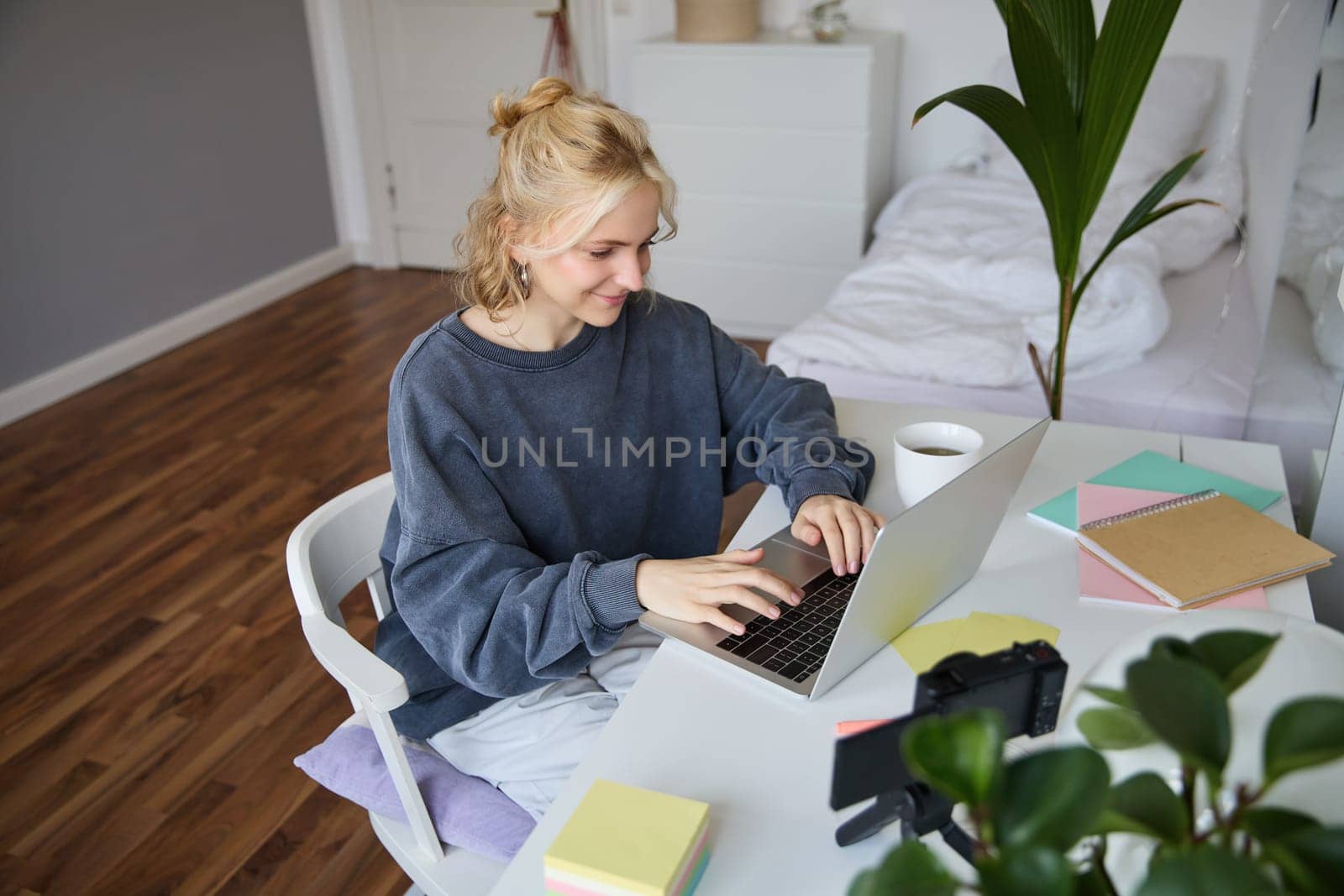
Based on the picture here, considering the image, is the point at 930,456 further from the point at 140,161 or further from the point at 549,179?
the point at 140,161

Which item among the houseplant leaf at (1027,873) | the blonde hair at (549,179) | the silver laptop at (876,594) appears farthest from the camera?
the blonde hair at (549,179)

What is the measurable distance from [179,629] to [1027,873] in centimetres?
231

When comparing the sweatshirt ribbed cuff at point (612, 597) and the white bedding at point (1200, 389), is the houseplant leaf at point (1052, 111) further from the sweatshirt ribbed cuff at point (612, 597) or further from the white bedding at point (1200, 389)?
the sweatshirt ribbed cuff at point (612, 597)

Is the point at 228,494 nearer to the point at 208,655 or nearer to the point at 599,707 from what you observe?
the point at 208,655

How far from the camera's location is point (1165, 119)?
3.27 meters

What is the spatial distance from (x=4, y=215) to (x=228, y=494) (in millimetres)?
1190

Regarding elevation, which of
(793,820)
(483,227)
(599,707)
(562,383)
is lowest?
(599,707)

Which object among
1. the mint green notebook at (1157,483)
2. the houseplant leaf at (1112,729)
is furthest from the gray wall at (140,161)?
the houseplant leaf at (1112,729)

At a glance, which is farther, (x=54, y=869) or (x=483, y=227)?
(x=54, y=869)

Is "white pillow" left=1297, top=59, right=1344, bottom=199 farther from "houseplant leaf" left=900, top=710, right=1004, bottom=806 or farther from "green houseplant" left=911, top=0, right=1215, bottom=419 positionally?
"houseplant leaf" left=900, top=710, right=1004, bottom=806

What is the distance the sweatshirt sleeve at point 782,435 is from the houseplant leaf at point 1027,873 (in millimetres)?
902

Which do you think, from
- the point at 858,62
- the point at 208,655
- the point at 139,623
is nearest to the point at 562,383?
the point at 208,655

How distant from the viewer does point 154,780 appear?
193 centimetres

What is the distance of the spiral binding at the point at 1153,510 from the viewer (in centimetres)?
124
